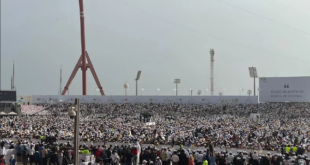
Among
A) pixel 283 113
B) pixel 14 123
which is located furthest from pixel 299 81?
pixel 14 123

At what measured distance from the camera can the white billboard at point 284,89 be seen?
53.8 metres

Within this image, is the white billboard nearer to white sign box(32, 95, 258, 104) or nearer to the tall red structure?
white sign box(32, 95, 258, 104)

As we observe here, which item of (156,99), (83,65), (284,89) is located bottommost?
(156,99)

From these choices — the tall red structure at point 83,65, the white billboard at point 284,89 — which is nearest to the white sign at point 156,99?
the white billboard at point 284,89

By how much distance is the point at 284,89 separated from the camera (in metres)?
54.7

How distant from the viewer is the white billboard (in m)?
53.8

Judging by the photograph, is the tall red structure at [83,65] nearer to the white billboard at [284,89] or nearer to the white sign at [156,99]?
the white sign at [156,99]

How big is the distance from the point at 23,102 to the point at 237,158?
171 feet

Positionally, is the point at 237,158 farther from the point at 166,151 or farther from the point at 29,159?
the point at 29,159

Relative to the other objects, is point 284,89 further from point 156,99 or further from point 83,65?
point 83,65

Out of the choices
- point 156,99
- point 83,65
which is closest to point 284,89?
point 156,99

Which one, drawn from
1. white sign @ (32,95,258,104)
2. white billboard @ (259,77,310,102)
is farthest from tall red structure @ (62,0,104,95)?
white billboard @ (259,77,310,102)

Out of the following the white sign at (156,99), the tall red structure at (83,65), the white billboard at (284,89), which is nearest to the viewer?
the white billboard at (284,89)

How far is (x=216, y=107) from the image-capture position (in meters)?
54.6
